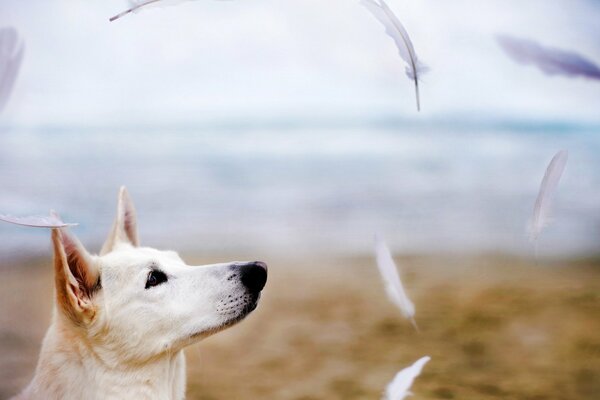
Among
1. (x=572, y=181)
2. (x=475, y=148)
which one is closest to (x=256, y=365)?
(x=475, y=148)

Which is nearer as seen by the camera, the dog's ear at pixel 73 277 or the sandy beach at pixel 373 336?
the dog's ear at pixel 73 277

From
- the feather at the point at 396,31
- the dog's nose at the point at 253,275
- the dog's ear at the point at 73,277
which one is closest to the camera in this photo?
the dog's ear at the point at 73,277

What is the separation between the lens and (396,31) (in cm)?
143

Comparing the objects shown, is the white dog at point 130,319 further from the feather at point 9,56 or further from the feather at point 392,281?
the feather at point 9,56

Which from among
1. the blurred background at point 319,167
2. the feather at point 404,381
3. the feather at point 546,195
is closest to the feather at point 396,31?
the blurred background at point 319,167

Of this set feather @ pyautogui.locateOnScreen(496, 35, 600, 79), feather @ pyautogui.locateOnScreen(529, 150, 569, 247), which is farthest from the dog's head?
feather @ pyautogui.locateOnScreen(496, 35, 600, 79)

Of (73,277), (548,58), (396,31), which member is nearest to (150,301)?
(73,277)

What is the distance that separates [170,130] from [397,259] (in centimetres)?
59

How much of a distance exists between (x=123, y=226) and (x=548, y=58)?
3.36 feet

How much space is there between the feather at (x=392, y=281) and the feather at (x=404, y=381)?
0.08m

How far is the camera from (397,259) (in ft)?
4.82

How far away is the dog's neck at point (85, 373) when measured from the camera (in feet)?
4.04

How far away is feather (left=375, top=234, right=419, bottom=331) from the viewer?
146cm

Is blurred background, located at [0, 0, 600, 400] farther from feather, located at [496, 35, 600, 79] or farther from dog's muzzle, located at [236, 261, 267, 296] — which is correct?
dog's muzzle, located at [236, 261, 267, 296]
